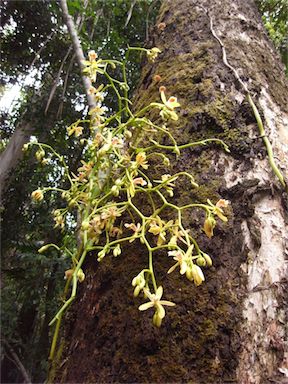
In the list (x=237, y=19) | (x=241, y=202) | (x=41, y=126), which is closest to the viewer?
(x=241, y=202)

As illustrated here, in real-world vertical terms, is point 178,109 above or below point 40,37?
below

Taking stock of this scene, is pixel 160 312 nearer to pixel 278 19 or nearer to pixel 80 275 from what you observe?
pixel 80 275

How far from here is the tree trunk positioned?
46 centimetres

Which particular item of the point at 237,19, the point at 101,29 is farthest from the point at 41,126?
the point at 237,19

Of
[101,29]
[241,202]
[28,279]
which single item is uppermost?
[101,29]

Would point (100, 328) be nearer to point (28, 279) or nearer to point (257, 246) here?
point (257, 246)

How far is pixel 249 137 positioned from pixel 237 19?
637 mm

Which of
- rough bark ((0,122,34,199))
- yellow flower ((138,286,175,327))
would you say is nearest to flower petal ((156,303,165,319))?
Answer: yellow flower ((138,286,175,327))

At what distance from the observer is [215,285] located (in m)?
0.51

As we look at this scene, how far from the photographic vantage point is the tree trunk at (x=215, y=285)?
1.50 ft

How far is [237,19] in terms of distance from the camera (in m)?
1.13

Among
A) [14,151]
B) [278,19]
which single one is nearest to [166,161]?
[278,19]

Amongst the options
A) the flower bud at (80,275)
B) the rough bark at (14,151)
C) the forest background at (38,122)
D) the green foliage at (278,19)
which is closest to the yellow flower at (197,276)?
the flower bud at (80,275)

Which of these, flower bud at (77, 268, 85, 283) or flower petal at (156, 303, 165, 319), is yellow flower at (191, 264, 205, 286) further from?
flower bud at (77, 268, 85, 283)
